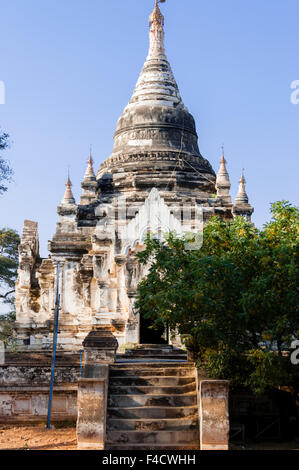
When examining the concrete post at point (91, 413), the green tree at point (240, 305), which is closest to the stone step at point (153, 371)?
the green tree at point (240, 305)

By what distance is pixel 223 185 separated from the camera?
1057 inches

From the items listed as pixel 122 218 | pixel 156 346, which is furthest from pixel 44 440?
pixel 122 218

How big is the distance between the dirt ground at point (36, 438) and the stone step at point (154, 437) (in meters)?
0.78

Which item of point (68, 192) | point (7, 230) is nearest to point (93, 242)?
point (68, 192)

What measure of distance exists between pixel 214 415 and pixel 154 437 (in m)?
1.24

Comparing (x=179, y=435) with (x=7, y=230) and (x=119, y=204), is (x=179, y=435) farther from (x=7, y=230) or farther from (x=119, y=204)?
(x=7, y=230)

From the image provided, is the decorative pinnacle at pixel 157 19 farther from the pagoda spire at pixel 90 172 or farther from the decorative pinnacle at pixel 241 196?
the decorative pinnacle at pixel 241 196

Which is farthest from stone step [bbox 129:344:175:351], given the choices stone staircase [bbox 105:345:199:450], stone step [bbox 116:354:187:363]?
stone staircase [bbox 105:345:199:450]

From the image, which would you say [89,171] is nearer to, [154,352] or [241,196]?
[241,196]

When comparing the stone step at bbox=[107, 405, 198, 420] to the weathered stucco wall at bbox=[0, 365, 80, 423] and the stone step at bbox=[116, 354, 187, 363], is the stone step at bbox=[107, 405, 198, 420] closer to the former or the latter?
the weathered stucco wall at bbox=[0, 365, 80, 423]

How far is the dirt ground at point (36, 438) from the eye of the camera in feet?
40.3

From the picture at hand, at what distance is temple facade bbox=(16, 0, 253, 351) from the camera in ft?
76.0

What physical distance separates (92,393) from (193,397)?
2259 millimetres

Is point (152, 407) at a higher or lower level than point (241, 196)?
lower
